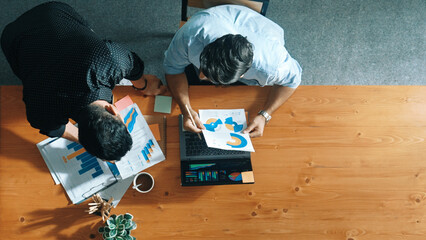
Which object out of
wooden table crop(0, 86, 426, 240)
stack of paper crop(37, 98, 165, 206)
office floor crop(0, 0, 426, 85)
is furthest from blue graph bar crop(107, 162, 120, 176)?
office floor crop(0, 0, 426, 85)

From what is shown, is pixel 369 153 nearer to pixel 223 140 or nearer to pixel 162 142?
pixel 223 140

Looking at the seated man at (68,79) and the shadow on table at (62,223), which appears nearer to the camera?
the seated man at (68,79)

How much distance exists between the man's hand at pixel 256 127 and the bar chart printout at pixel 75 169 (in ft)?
1.99

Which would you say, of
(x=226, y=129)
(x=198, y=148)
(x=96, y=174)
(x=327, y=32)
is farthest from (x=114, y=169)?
(x=327, y=32)

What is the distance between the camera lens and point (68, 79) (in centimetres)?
96

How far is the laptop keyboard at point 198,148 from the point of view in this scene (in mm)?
1146

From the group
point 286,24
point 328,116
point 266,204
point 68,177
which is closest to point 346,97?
point 328,116

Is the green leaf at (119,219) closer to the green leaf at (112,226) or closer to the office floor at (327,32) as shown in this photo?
the green leaf at (112,226)

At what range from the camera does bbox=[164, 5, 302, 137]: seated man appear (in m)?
0.99

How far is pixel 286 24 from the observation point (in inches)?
82.2

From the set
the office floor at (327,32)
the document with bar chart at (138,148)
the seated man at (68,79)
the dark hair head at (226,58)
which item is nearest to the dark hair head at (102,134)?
the seated man at (68,79)

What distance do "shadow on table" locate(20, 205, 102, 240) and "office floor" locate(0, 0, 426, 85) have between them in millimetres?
1107

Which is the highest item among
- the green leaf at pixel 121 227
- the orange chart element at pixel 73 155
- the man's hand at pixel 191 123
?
the man's hand at pixel 191 123

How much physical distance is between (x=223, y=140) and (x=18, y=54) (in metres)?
0.88
